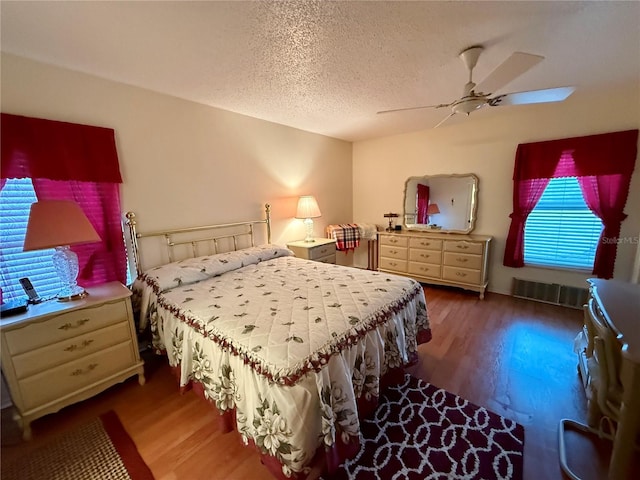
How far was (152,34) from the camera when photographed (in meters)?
1.47

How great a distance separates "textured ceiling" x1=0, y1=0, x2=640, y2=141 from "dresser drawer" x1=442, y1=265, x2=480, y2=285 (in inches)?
82.1

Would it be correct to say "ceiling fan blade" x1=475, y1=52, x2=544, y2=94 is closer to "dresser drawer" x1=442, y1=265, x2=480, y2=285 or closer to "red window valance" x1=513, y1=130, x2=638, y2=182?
"red window valance" x1=513, y1=130, x2=638, y2=182

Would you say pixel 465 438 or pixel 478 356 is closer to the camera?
pixel 465 438

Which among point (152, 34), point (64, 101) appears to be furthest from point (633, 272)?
point (64, 101)

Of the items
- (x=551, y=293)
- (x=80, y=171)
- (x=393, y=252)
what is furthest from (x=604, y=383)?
(x=80, y=171)

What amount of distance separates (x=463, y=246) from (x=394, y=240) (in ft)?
3.08

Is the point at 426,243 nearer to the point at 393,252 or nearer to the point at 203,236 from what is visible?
the point at 393,252

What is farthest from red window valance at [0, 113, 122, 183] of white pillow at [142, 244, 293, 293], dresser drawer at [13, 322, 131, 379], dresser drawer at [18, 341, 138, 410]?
dresser drawer at [18, 341, 138, 410]

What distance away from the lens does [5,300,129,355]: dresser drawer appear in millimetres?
1423

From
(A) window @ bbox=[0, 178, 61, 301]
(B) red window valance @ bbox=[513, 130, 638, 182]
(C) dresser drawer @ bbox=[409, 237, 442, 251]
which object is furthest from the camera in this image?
(C) dresser drawer @ bbox=[409, 237, 442, 251]

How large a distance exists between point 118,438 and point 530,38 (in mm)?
3517

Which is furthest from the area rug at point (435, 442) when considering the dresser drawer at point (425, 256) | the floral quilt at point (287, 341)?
the dresser drawer at point (425, 256)

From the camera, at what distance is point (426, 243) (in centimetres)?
365

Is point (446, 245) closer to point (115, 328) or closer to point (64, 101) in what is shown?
point (115, 328)
